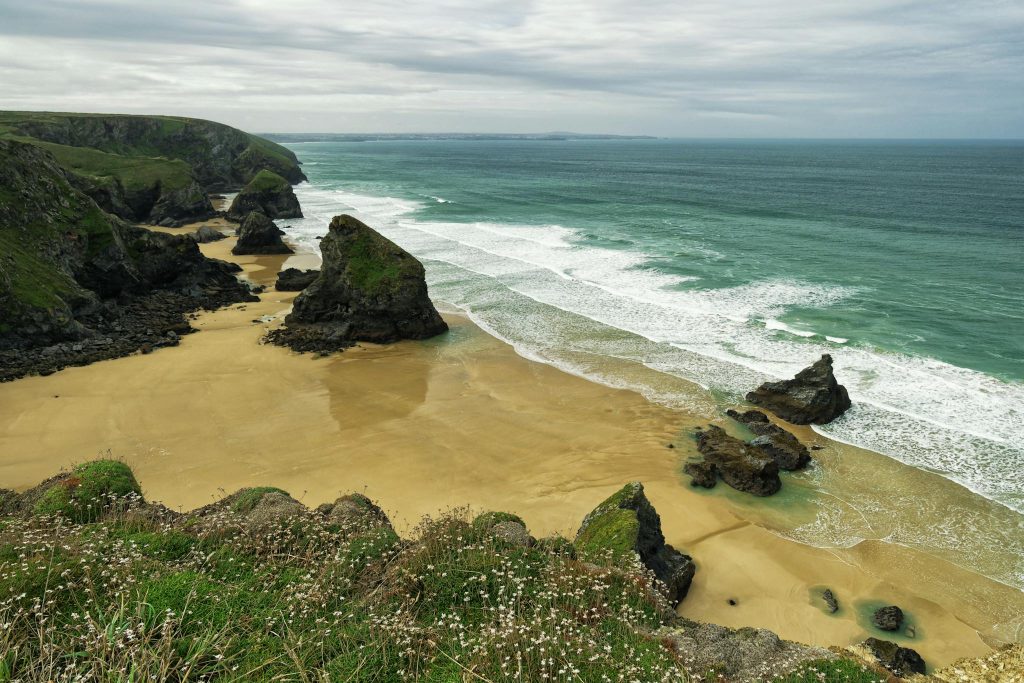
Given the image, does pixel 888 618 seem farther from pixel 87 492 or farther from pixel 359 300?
pixel 359 300

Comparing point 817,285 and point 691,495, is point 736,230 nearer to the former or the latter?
point 817,285

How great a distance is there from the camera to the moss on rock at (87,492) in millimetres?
11492

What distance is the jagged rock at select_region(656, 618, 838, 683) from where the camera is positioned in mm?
8398

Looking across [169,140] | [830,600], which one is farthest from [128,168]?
[830,600]

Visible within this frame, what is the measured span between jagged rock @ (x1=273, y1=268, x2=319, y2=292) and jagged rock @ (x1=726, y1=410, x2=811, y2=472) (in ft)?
96.3

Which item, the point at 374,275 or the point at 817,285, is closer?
the point at 374,275

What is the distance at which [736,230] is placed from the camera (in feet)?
200

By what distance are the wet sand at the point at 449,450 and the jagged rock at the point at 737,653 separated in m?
4.72

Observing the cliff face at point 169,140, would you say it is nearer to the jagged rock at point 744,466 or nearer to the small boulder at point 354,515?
the small boulder at point 354,515

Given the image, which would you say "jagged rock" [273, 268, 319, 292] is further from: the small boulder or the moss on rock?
the small boulder

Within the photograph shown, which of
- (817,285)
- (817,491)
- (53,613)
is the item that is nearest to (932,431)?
(817,491)

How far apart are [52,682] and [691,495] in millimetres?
16288

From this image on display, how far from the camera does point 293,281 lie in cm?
4056

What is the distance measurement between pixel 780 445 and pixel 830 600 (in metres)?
6.84
